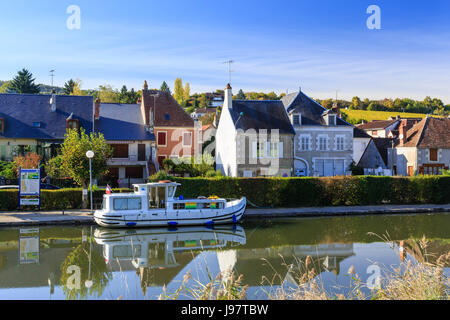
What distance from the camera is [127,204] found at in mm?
23266

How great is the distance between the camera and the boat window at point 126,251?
56.3 feet

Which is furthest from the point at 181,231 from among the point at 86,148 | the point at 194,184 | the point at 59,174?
the point at 59,174

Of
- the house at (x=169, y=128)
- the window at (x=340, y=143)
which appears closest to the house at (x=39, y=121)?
the house at (x=169, y=128)

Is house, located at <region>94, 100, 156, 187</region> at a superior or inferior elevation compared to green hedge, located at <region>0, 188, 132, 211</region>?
superior

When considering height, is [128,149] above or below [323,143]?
below

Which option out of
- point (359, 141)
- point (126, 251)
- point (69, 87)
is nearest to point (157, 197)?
point (126, 251)

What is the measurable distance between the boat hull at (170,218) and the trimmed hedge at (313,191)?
4.20 m

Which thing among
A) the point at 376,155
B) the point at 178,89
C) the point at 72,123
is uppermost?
the point at 178,89

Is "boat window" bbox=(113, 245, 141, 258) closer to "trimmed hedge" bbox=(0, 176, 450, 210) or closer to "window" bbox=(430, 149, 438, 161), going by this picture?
"trimmed hedge" bbox=(0, 176, 450, 210)

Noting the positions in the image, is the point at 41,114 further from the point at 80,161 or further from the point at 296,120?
the point at 296,120

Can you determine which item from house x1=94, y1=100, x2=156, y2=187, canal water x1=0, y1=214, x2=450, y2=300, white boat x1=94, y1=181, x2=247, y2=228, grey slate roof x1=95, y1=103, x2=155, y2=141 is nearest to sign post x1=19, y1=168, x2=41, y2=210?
canal water x1=0, y1=214, x2=450, y2=300

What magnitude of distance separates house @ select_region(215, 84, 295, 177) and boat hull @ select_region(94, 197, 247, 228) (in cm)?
1209

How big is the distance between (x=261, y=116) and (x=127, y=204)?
1808 centimetres

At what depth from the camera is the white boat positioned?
22922 mm
